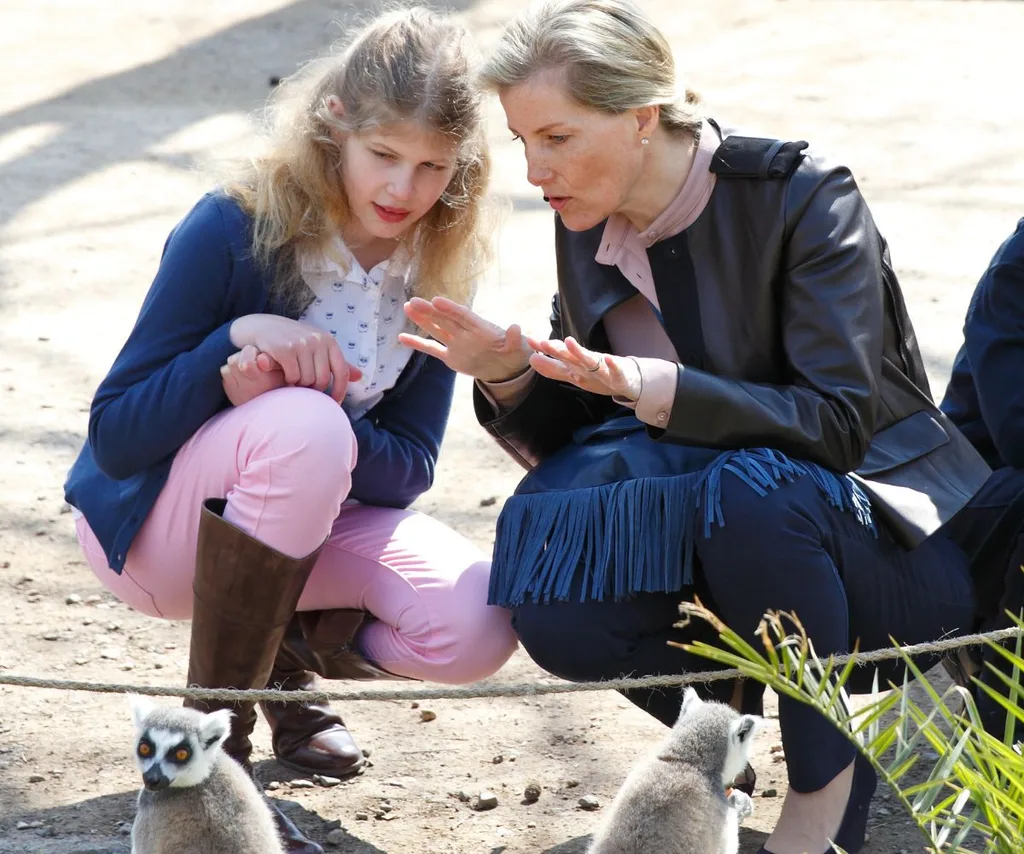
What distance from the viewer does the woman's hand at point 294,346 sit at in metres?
2.68

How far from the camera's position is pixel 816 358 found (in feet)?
8.32

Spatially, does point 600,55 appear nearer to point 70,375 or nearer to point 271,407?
point 271,407

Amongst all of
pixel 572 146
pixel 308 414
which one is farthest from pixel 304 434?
pixel 572 146

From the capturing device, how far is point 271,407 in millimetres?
2662

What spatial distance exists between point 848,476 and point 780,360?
0.26 metres

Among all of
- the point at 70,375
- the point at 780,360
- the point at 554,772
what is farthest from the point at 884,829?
the point at 70,375

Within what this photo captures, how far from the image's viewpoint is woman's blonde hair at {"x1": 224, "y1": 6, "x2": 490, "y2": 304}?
2.72 metres

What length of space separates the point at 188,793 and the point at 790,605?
40.3 inches

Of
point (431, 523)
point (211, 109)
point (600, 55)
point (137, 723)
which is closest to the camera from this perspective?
Answer: point (137, 723)

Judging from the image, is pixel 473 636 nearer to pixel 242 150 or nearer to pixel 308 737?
pixel 308 737

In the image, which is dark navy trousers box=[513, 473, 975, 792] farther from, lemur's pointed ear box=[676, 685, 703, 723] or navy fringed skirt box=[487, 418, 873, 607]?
lemur's pointed ear box=[676, 685, 703, 723]

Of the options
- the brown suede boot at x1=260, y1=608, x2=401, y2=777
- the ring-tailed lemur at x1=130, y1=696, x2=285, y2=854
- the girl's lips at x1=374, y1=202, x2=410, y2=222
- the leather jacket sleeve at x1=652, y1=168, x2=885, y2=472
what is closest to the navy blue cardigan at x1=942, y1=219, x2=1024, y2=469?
the leather jacket sleeve at x1=652, y1=168, x2=885, y2=472

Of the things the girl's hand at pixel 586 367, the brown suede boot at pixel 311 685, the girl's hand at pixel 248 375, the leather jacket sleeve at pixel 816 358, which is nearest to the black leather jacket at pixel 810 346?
the leather jacket sleeve at pixel 816 358

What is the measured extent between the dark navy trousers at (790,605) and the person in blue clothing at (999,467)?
138mm
